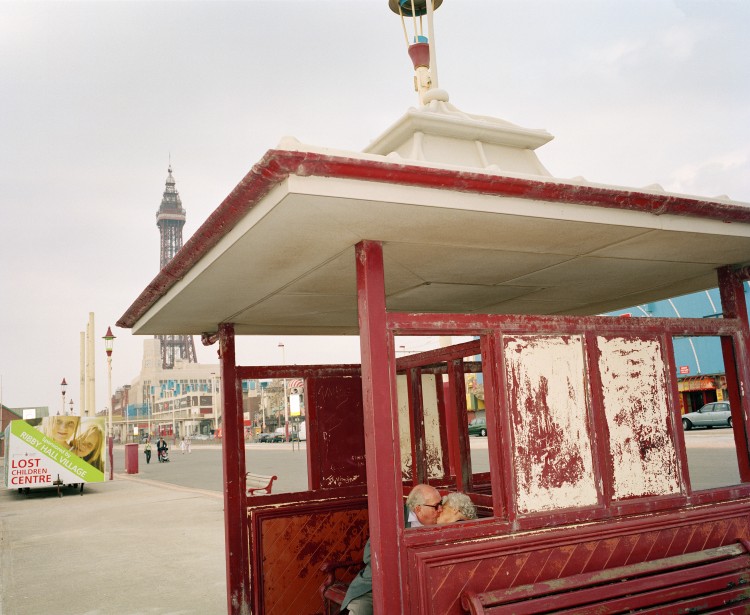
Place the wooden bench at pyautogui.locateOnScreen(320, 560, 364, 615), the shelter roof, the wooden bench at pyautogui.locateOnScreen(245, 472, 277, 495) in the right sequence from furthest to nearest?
the wooden bench at pyautogui.locateOnScreen(245, 472, 277, 495) → the wooden bench at pyautogui.locateOnScreen(320, 560, 364, 615) → the shelter roof

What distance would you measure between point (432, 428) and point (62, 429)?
16.2m

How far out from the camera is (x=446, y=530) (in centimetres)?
342

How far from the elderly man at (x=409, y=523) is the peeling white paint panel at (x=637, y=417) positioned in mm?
1151

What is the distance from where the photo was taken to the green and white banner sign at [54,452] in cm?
1850

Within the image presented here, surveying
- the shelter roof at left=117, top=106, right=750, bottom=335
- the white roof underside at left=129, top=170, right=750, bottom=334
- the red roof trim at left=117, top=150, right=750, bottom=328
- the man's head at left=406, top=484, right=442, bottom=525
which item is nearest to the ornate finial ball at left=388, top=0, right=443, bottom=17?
the shelter roof at left=117, top=106, right=750, bottom=335

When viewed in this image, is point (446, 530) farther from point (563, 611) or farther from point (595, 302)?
point (595, 302)

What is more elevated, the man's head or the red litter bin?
the man's head

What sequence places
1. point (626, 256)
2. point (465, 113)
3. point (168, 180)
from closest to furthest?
point (626, 256) < point (465, 113) < point (168, 180)

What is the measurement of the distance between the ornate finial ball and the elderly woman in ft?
13.7

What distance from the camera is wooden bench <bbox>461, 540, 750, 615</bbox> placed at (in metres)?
3.45

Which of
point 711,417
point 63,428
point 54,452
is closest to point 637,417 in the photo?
point 63,428

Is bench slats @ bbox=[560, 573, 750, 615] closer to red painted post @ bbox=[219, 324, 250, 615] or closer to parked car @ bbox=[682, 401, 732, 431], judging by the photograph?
red painted post @ bbox=[219, 324, 250, 615]

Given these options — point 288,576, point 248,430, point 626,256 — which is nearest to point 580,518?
point 626,256

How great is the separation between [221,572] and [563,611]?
230 inches
